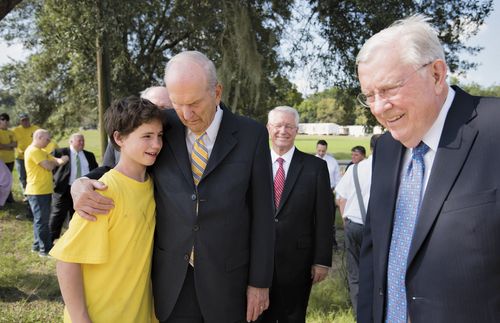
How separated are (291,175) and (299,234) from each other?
498 millimetres

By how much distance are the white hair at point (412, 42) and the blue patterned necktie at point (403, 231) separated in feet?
1.14

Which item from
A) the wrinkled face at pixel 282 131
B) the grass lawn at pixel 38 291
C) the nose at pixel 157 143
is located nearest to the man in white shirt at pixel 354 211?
the grass lawn at pixel 38 291

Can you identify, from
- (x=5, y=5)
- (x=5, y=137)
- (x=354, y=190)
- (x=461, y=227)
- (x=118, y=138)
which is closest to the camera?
(x=461, y=227)

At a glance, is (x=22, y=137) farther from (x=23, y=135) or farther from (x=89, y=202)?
(x=89, y=202)

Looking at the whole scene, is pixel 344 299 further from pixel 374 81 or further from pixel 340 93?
pixel 340 93

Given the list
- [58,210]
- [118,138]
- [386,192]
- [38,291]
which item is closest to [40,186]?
[58,210]

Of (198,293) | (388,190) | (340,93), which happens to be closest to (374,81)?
(388,190)

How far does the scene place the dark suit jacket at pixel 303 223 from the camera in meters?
3.49

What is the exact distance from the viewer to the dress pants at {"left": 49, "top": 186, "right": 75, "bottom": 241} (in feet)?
23.9

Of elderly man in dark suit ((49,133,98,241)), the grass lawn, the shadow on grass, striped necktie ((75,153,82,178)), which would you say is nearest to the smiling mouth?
the grass lawn

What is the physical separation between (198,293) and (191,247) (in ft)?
0.80

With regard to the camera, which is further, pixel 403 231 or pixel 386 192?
pixel 386 192

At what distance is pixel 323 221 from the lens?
3586 millimetres

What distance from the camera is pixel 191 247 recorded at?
2.12 m
